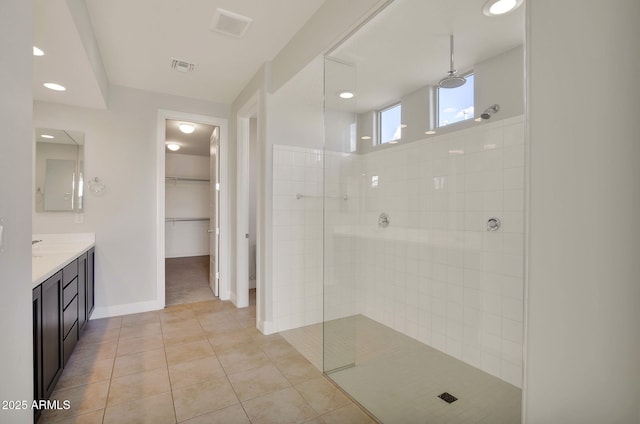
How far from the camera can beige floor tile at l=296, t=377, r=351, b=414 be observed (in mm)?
1890

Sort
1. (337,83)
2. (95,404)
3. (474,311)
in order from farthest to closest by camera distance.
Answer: (337,83) → (474,311) → (95,404)

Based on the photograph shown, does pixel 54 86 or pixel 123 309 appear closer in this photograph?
pixel 54 86

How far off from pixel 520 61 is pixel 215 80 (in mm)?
2785

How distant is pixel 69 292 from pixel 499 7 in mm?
3508

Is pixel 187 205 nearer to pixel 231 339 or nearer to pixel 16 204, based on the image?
pixel 231 339

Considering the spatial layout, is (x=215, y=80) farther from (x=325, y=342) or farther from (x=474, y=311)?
(x=474, y=311)

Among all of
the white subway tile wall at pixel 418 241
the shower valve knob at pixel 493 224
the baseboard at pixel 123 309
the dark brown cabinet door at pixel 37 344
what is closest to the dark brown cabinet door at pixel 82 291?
the baseboard at pixel 123 309

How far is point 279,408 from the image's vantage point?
1863 mm

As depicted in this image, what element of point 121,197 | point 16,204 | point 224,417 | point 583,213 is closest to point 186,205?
point 121,197

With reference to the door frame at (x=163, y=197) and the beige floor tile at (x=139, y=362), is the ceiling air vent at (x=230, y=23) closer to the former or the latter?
the door frame at (x=163, y=197)

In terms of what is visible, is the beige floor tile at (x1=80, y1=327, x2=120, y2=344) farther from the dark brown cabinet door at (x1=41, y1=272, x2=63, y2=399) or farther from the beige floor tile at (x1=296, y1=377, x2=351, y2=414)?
the beige floor tile at (x1=296, y1=377, x2=351, y2=414)

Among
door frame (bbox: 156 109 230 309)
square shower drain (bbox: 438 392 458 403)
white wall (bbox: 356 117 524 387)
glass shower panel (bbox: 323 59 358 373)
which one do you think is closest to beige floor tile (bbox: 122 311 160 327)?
door frame (bbox: 156 109 230 309)

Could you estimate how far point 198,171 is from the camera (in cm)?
756

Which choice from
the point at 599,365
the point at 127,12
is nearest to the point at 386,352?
the point at 599,365
